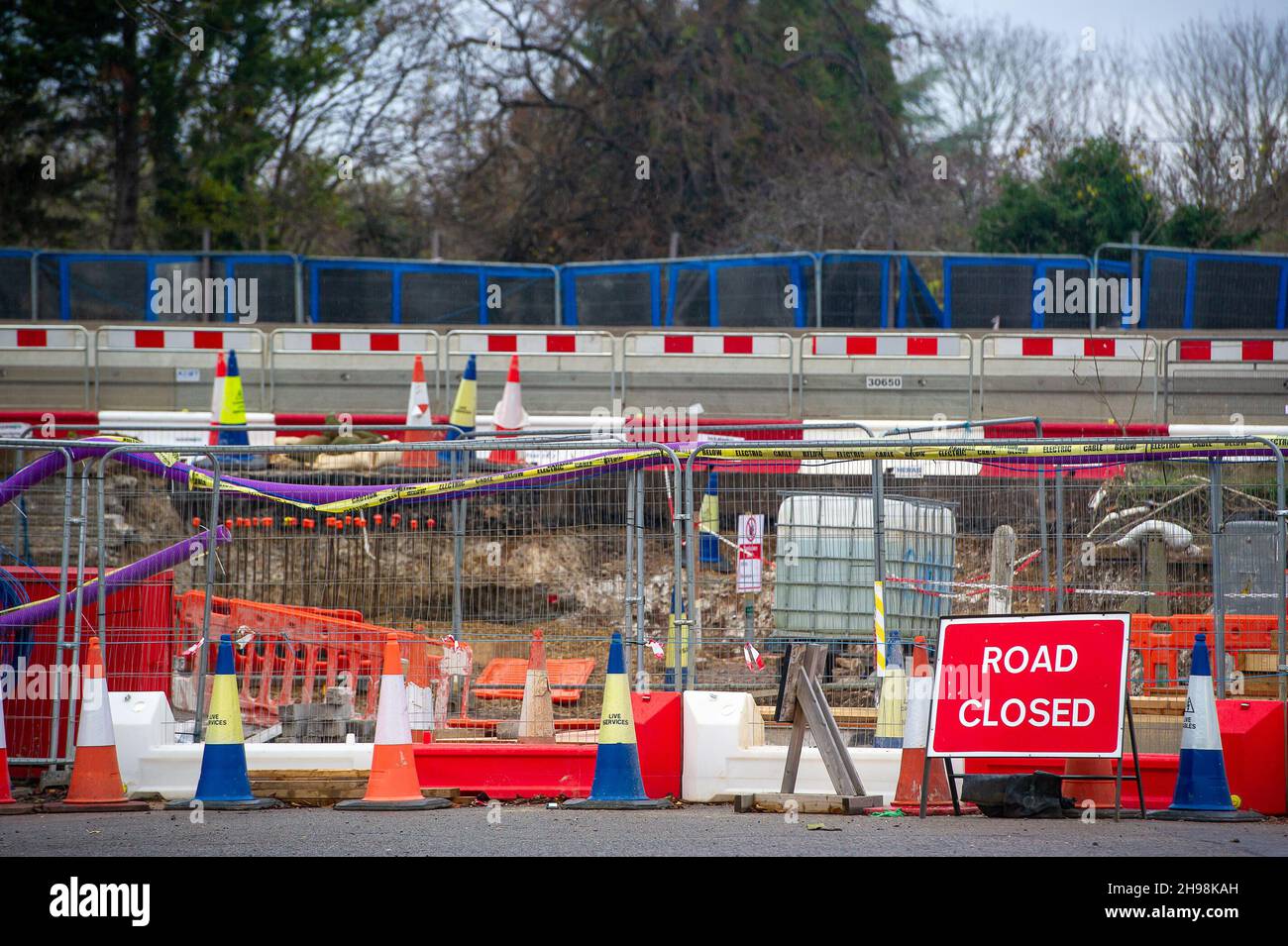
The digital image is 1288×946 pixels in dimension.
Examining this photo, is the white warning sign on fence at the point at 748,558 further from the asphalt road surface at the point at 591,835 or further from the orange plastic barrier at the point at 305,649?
the asphalt road surface at the point at 591,835

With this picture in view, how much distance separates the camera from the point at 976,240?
31.2 metres

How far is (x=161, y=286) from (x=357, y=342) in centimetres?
557

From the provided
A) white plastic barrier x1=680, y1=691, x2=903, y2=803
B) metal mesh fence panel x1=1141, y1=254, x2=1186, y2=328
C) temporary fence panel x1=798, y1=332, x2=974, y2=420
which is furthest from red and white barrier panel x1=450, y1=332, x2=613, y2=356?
white plastic barrier x1=680, y1=691, x2=903, y2=803

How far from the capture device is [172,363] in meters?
20.2

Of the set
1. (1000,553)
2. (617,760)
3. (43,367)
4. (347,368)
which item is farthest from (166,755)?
(43,367)

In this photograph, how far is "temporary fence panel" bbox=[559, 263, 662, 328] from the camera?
79.1 ft

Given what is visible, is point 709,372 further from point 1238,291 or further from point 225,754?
point 225,754

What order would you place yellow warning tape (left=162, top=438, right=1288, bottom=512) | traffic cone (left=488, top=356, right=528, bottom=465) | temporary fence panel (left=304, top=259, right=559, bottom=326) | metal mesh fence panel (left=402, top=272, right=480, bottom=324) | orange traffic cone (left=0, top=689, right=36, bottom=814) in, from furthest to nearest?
metal mesh fence panel (left=402, top=272, right=480, bottom=324) < temporary fence panel (left=304, top=259, right=559, bottom=326) < traffic cone (left=488, top=356, right=528, bottom=465) < yellow warning tape (left=162, top=438, right=1288, bottom=512) < orange traffic cone (left=0, top=689, right=36, bottom=814)

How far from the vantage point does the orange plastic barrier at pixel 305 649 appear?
31.9 feet

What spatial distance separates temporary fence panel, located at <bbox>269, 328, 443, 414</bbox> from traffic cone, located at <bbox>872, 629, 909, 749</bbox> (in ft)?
37.8

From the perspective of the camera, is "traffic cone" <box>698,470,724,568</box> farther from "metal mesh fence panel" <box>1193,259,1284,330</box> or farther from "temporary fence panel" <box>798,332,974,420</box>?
"metal mesh fence panel" <box>1193,259,1284,330</box>

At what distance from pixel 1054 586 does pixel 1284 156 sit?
2824cm

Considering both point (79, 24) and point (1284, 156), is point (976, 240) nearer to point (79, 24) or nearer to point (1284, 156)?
point (1284, 156)

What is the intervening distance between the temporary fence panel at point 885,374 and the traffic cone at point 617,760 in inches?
448
